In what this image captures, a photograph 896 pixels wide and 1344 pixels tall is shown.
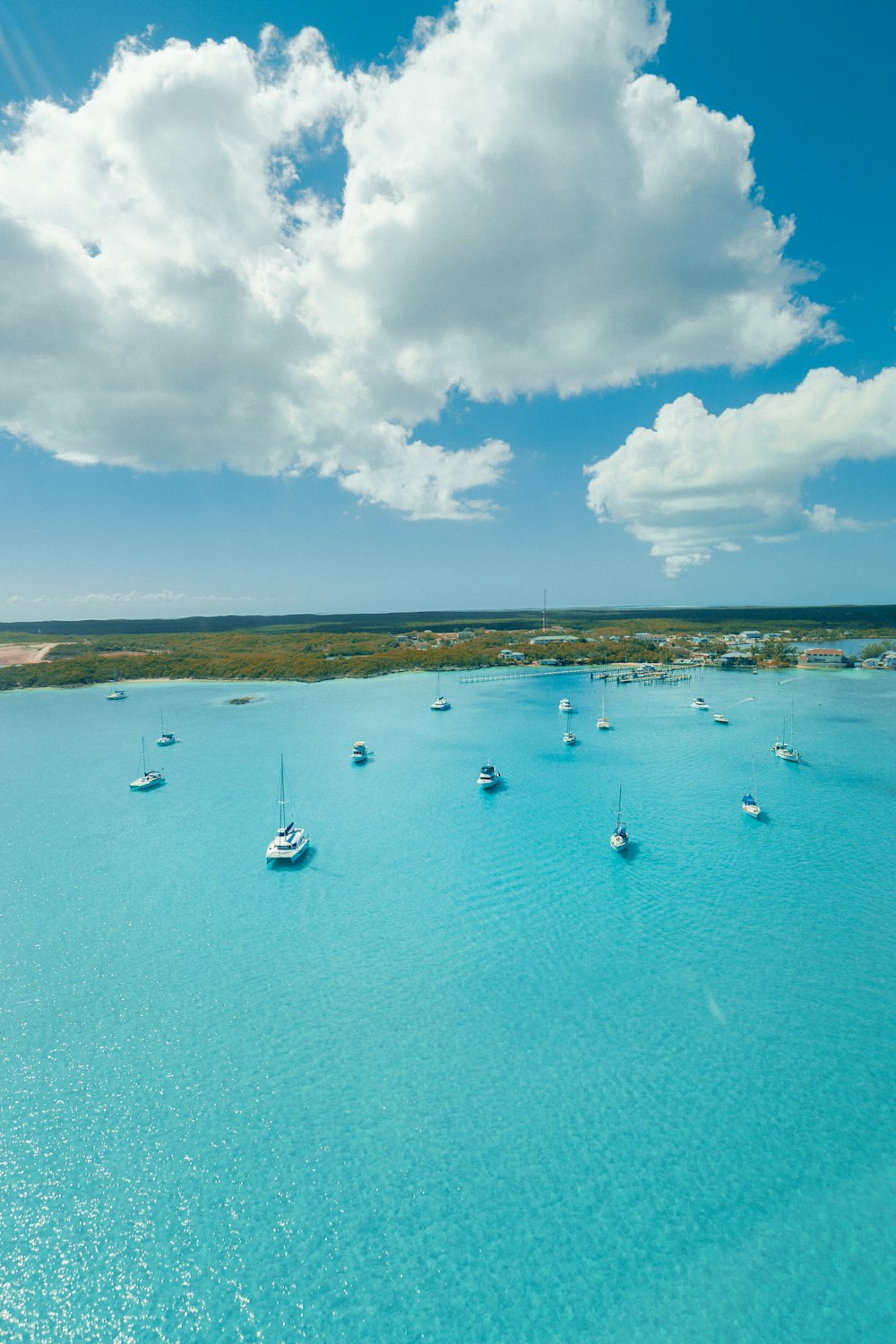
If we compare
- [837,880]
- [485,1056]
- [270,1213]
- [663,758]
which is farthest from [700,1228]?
[663,758]

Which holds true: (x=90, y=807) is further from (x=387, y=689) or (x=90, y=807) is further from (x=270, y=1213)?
(x=387, y=689)

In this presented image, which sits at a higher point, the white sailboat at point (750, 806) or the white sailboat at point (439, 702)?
the white sailboat at point (439, 702)

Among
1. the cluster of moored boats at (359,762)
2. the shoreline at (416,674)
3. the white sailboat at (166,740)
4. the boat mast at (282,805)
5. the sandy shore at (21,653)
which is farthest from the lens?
the sandy shore at (21,653)

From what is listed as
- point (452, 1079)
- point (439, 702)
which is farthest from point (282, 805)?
point (439, 702)

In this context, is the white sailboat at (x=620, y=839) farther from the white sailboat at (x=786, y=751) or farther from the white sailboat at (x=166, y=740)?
the white sailboat at (x=166, y=740)

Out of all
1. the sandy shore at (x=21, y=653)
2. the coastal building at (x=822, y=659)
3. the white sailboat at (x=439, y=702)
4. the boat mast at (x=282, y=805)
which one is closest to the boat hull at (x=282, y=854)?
the boat mast at (x=282, y=805)

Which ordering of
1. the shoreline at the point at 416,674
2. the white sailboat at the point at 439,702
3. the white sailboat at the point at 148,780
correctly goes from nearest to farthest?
the white sailboat at the point at 148,780, the white sailboat at the point at 439,702, the shoreline at the point at 416,674

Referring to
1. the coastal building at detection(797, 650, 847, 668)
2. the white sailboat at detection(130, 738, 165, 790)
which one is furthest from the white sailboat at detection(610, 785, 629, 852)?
the coastal building at detection(797, 650, 847, 668)
